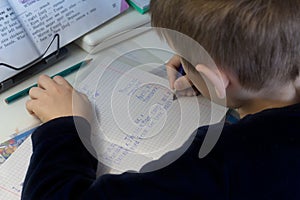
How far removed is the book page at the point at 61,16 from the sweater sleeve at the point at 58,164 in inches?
8.1

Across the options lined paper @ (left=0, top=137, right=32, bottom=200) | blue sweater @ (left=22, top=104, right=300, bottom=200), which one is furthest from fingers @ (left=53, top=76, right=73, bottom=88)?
blue sweater @ (left=22, top=104, right=300, bottom=200)

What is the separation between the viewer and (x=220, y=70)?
640mm

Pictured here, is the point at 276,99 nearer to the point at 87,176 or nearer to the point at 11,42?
the point at 87,176

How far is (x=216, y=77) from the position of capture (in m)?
0.63

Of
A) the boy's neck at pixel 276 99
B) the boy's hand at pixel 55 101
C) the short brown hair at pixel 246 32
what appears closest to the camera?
the short brown hair at pixel 246 32

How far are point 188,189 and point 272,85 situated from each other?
0.18 metres

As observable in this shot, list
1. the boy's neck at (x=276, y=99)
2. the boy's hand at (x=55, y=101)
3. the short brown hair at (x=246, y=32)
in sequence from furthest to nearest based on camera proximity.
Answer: the boy's hand at (x=55, y=101), the boy's neck at (x=276, y=99), the short brown hair at (x=246, y=32)

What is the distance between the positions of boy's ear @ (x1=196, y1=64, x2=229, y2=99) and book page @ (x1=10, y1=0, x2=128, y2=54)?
0.38 metres

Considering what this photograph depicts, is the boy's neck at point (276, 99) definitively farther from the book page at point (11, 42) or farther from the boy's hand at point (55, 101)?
the book page at point (11, 42)

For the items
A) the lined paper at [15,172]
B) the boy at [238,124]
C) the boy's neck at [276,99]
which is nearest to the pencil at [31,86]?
the lined paper at [15,172]

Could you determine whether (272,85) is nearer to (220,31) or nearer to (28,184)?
(220,31)

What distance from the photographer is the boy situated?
0.57 m

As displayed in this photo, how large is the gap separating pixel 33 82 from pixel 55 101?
9 centimetres

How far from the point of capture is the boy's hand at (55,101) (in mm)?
800
